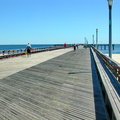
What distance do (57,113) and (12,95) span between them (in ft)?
6.51

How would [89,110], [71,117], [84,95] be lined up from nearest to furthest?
[71,117], [89,110], [84,95]

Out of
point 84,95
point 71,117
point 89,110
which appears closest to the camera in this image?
point 71,117

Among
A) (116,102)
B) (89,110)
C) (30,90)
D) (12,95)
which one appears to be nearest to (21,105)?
(12,95)

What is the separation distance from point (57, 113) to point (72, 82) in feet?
9.83

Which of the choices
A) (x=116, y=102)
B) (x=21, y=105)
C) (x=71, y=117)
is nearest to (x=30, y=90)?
(x=21, y=105)

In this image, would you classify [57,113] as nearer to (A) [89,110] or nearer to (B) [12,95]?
(A) [89,110]

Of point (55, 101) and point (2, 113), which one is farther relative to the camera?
point (55, 101)

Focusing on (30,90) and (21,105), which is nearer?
(21,105)

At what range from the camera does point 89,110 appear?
13.4 ft

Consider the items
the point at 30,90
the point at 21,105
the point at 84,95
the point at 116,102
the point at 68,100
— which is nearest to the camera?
the point at 116,102

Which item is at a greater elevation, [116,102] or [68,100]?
[116,102]

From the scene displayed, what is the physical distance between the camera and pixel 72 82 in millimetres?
6828

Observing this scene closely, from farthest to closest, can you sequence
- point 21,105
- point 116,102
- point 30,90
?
point 30,90 → point 21,105 → point 116,102

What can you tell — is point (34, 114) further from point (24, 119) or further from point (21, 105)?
point (21, 105)
